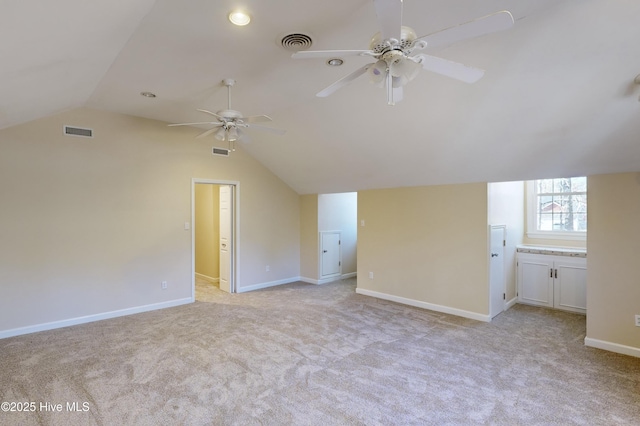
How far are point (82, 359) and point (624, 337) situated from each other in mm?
5653

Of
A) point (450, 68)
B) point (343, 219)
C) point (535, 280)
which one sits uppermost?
point (450, 68)

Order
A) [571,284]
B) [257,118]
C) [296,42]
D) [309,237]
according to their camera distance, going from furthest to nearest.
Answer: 1. [309,237]
2. [571,284]
3. [257,118]
4. [296,42]

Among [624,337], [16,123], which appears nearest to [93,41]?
[16,123]

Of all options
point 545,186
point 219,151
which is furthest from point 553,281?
point 219,151

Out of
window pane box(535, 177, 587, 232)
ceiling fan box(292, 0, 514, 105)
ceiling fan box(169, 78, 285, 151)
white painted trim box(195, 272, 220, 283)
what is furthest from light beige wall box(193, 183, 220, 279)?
window pane box(535, 177, 587, 232)

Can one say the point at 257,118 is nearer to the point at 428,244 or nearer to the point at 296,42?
the point at 296,42

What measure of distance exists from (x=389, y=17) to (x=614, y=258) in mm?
3728

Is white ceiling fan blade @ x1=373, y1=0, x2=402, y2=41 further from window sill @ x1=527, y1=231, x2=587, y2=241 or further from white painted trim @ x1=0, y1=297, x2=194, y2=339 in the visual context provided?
window sill @ x1=527, y1=231, x2=587, y2=241

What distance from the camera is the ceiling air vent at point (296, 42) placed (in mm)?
2479

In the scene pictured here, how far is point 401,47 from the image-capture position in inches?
69.9

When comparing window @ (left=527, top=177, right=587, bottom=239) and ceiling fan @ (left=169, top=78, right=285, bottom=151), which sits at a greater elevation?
ceiling fan @ (left=169, top=78, right=285, bottom=151)

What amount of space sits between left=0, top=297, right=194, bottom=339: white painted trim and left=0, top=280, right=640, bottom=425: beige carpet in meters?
0.14

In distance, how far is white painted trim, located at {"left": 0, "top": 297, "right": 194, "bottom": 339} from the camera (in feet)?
13.2

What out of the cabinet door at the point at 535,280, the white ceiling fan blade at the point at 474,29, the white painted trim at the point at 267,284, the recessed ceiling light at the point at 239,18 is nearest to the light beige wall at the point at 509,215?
the cabinet door at the point at 535,280
